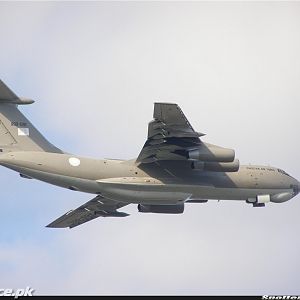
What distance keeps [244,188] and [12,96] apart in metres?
9.33

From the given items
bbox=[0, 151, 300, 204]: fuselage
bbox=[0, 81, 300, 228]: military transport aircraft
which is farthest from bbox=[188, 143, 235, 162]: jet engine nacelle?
bbox=[0, 151, 300, 204]: fuselage

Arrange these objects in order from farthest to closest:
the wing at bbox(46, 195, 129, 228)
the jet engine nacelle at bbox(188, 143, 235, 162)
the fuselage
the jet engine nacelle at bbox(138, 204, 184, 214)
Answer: the wing at bbox(46, 195, 129, 228) < the jet engine nacelle at bbox(138, 204, 184, 214) < the jet engine nacelle at bbox(188, 143, 235, 162) < the fuselage

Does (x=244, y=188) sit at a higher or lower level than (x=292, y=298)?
higher

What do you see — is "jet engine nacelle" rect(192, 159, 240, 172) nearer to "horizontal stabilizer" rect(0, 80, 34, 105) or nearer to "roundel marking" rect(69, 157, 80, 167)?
"roundel marking" rect(69, 157, 80, 167)

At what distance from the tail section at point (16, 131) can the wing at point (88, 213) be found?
4575 mm

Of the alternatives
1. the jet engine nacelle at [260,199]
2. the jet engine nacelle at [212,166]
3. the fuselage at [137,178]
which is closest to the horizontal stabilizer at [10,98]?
the fuselage at [137,178]

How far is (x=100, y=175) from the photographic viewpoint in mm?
35156

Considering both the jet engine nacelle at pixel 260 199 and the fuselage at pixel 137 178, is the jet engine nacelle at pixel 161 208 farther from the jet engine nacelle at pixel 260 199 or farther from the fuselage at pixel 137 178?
the jet engine nacelle at pixel 260 199

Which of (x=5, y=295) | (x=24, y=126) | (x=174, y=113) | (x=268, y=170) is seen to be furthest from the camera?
(x=268, y=170)

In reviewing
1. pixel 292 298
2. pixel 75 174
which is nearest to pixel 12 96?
pixel 75 174

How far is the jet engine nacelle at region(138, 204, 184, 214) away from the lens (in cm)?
3831

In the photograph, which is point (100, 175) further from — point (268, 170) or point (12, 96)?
point (268, 170)

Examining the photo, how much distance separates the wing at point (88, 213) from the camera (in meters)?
39.8

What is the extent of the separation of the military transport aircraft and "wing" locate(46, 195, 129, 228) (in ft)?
10.9
